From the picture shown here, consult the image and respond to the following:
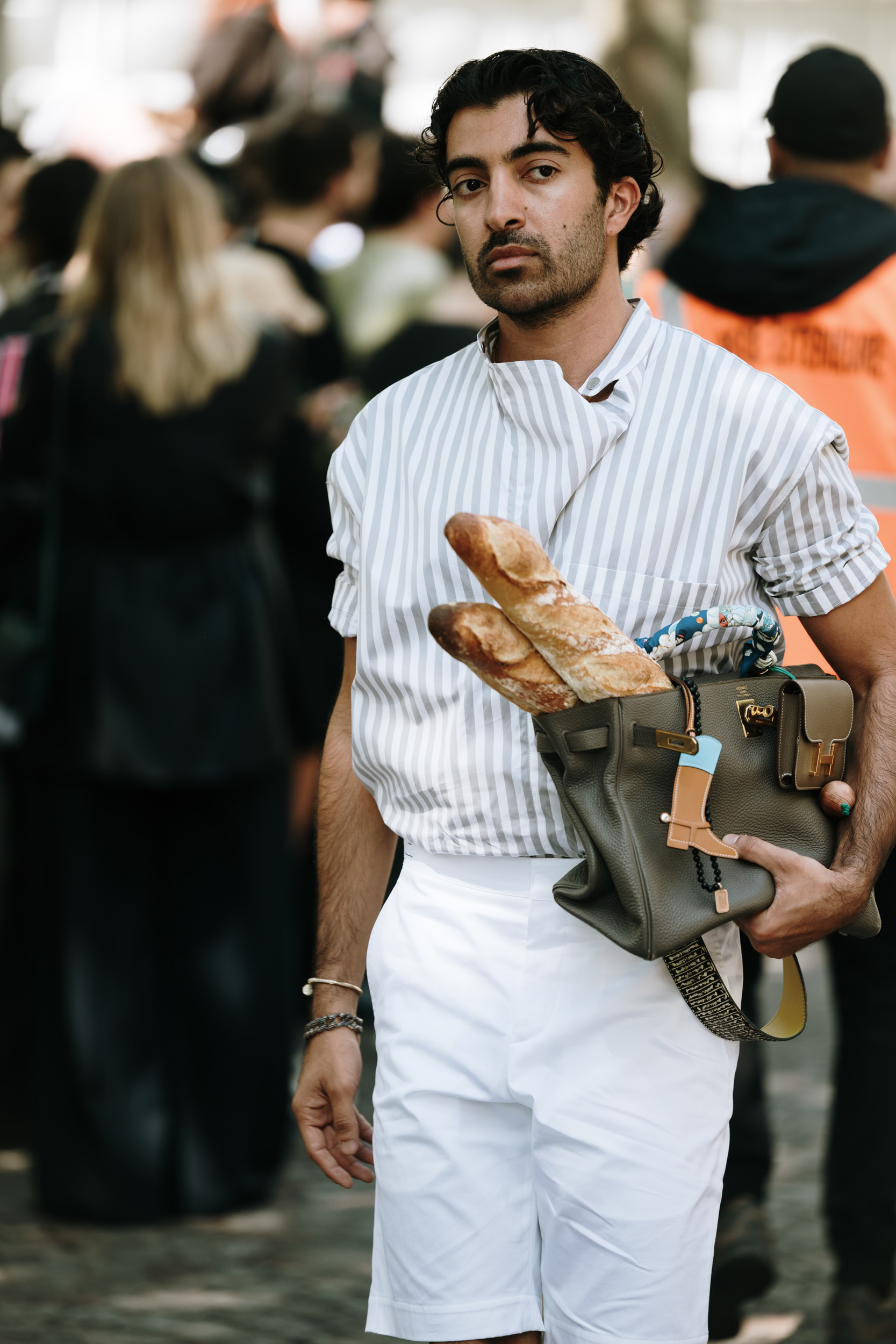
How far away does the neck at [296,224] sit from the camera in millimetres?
5562

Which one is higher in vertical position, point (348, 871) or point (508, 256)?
point (508, 256)

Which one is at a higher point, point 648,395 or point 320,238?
point 320,238

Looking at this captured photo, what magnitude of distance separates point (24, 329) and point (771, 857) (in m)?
3.04

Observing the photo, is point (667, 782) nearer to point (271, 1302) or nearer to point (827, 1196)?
point (827, 1196)

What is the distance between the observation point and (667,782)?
1.97 meters

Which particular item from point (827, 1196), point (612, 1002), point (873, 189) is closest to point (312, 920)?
point (827, 1196)

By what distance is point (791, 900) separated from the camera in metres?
2.01

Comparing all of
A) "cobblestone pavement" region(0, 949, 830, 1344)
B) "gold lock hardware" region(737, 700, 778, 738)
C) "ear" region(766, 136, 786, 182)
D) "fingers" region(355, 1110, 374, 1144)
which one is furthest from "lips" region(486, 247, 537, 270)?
"cobblestone pavement" region(0, 949, 830, 1344)

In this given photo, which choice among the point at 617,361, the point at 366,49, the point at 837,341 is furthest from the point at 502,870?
the point at 366,49

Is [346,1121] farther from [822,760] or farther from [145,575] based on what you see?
[145,575]

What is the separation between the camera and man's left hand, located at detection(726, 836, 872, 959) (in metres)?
2.00

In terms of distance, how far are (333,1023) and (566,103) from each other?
127 centimetres

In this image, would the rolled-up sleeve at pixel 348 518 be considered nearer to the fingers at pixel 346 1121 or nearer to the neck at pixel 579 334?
the neck at pixel 579 334

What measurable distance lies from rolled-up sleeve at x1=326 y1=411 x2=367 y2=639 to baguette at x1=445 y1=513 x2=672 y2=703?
1.47 ft
